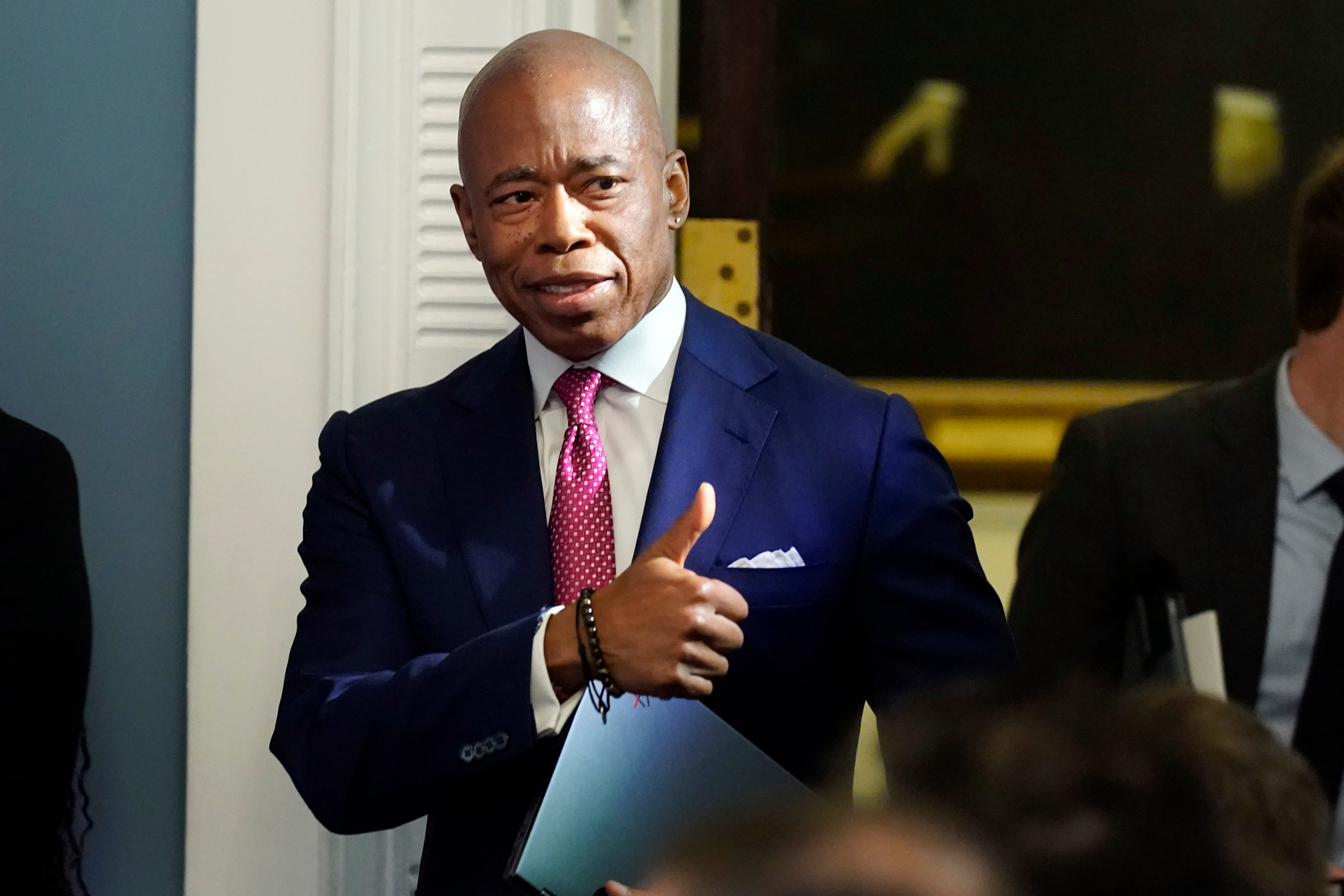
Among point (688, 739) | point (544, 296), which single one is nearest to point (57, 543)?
point (544, 296)

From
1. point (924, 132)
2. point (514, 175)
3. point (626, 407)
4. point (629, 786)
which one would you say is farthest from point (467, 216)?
point (924, 132)

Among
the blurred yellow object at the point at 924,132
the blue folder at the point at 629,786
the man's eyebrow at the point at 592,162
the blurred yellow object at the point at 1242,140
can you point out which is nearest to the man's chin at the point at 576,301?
the man's eyebrow at the point at 592,162

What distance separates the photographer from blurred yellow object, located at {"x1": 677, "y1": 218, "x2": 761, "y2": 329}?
228 cm

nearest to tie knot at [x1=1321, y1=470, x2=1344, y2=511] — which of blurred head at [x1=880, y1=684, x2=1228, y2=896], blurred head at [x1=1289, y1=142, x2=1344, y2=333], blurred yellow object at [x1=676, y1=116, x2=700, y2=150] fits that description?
blurred head at [x1=1289, y1=142, x2=1344, y2=333]

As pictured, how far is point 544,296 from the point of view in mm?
1463

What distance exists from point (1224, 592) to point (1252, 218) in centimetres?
163

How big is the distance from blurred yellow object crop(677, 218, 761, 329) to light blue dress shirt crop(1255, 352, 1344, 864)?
2.45ft

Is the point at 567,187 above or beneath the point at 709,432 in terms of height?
above

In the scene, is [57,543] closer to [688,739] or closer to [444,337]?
[444,337]

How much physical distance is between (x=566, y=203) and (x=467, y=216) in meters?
0.15

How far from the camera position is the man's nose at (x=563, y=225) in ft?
4.71

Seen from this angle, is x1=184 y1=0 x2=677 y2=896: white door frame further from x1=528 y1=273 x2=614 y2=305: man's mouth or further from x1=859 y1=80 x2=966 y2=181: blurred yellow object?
x1=859 y1=80 x2=966 y2=181: blurred yellow object

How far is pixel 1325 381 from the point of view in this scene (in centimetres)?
186

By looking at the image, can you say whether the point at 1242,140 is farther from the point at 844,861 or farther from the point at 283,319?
the point at 844,861
